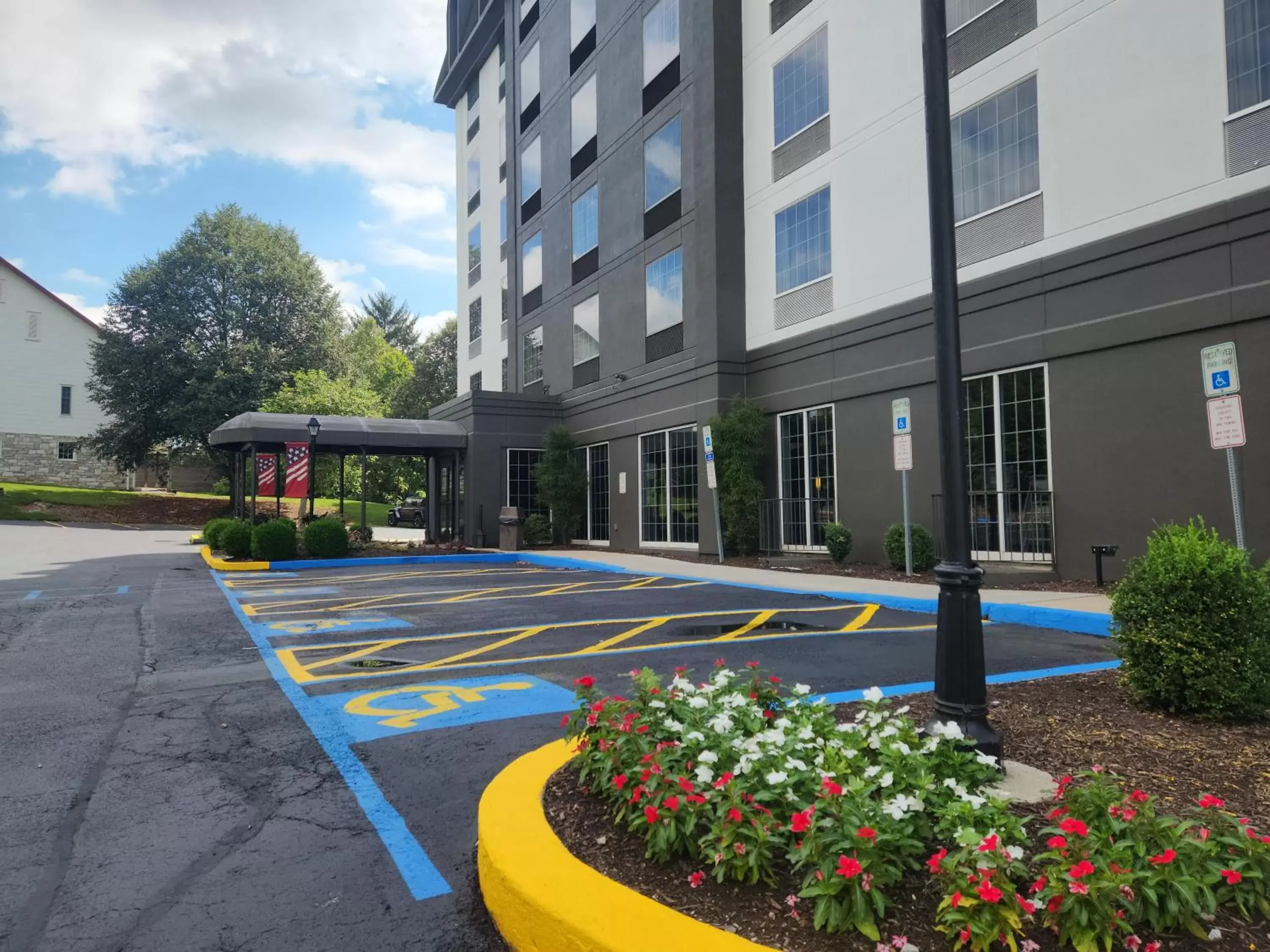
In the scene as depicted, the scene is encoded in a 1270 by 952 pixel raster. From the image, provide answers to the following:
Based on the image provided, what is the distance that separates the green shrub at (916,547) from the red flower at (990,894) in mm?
11784

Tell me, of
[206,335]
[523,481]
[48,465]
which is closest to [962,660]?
[523,481]

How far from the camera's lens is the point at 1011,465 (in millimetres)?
12984

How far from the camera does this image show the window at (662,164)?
20578 millimetres

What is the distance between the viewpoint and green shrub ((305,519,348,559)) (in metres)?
20.2

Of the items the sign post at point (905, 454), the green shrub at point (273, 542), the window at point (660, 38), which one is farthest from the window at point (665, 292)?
the green shrub at point (273, 542)

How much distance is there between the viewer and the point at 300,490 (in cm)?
2022

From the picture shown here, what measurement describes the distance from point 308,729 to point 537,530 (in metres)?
19.1

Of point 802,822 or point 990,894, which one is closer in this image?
point 990,894

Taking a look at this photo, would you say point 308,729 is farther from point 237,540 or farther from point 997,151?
point 237,540

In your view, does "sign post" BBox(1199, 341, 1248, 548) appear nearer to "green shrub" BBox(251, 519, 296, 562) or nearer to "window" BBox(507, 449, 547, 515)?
"green shrub" BBox(251, 519, 296, 562)

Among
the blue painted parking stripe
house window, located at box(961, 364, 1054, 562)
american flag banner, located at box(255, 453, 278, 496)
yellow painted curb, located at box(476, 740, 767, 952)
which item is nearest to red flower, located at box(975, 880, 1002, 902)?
yellow painted curb, located at box(476, 740, 767, 952)

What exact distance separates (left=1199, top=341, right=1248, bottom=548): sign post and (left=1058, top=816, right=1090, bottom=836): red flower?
229 inches

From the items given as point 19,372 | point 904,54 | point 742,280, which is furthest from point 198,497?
point 904,54

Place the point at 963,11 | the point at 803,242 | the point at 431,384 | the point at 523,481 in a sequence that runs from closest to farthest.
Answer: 1. the point at 963,11
2. the point at 803,242
3. the point at 523,481
4. the point at 431,384
